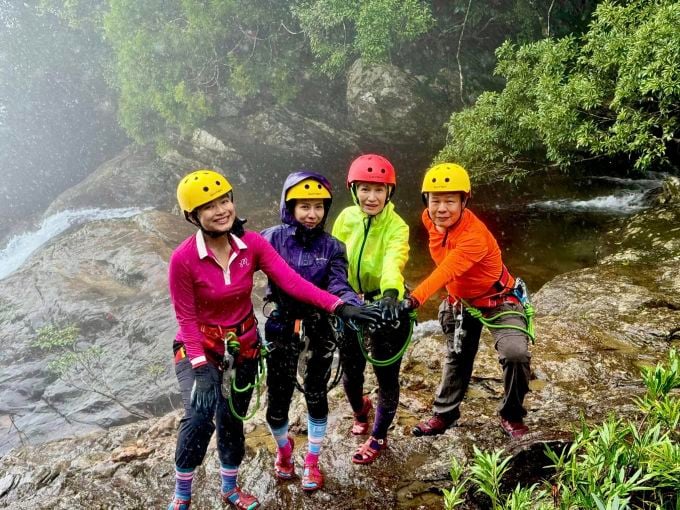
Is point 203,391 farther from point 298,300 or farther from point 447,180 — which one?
point 447,180

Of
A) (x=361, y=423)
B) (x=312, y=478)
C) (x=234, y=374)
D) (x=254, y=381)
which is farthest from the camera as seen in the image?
(x=361, y=423)

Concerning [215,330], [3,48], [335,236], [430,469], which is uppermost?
[3,48]

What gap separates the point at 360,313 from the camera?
356cm

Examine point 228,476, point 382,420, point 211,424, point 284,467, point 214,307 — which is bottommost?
point 284,467

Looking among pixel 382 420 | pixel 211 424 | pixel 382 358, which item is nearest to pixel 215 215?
pixel 211 424

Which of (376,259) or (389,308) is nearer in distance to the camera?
(389,308)

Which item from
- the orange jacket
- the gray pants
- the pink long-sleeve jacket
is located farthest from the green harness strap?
the gray pants

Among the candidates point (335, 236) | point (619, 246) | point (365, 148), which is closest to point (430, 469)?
point (335, 236)

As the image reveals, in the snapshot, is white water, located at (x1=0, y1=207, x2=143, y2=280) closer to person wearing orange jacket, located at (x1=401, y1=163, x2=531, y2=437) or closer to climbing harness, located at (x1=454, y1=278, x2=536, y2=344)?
person wearing orange jacket, located at (x1=401, y1=163, x2=531, y2=437)

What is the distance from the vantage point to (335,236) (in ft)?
14.3

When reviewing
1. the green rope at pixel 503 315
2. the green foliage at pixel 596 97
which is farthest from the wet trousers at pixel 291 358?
the green foliage at pixel 596 97

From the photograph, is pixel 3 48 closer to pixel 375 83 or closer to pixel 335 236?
pixel 375 83

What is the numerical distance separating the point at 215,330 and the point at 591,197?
15302 mm

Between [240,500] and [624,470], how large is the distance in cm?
306
